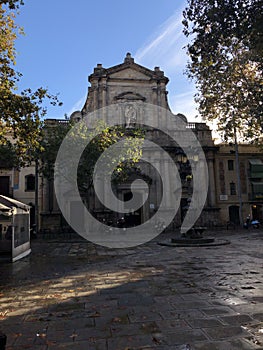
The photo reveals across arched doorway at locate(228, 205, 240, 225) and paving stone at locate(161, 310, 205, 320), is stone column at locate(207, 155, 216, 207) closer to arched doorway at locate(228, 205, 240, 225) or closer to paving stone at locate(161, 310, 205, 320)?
arched doorway at locate(228, 205, 240, 225)

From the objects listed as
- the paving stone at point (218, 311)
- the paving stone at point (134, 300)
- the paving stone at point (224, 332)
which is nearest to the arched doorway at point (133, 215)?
the paving stone at point (134, 300)

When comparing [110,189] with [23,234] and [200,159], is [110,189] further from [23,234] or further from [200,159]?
[23,234]

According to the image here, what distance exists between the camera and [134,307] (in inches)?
193

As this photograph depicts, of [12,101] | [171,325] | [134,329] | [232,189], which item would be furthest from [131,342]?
[232,189]

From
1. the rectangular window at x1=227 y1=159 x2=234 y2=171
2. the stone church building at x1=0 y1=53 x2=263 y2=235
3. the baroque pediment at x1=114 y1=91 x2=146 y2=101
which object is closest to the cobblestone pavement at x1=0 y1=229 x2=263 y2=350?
the stone church building at x1=0 y1=53 x2=263 y2=235

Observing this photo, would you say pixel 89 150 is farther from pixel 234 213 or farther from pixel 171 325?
pixel 234 213

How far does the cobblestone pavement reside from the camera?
141 inches

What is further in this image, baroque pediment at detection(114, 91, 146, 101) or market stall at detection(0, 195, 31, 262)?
baroque pediment at detection(114, 91, 146, 101)

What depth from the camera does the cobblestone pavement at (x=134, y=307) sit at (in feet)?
11.8

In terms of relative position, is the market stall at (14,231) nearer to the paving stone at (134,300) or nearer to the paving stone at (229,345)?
the paving stone at (134,300)

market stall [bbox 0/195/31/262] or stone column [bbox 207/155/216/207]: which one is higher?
stone column [bbox 207/155/216/207]

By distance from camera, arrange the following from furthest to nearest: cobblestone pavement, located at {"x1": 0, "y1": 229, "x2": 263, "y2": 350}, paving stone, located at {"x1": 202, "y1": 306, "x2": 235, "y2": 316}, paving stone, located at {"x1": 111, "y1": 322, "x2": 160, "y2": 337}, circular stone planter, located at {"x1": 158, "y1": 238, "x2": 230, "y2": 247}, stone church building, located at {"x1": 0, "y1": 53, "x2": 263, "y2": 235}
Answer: stone church building, located at {"x1": 0, "y1": 53, "x2": 263, "y2": 235}
circular stone planter, located at {"x1": 158, "y1": 238, "x2": 230, "y2": 247}
paving stone, located at {"x1": 202, "y1": 306, "x2": 235, "y2": 316}
paving stone, located at {"x1": 111, "y1": 322, "x2": 160, "y2": 337}
cobblestone pavement, located at {"x1": 0, "y1": 229, "x2": 263, "y2": 350}

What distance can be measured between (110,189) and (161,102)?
1061 centimetres

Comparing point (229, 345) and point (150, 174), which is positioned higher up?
point (150, 174)
